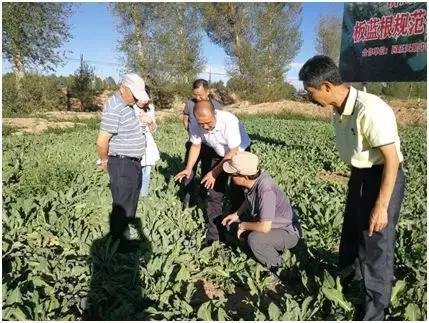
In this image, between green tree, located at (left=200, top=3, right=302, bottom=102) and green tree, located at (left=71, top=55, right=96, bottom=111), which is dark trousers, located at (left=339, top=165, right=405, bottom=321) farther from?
green tree, located at (left=200, top=3, right=302, bottom=102)

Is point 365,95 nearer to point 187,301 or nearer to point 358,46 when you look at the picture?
point 187,301

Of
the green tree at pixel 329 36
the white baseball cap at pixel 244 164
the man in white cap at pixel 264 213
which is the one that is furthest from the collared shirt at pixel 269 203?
the green tree at pixel 329 36

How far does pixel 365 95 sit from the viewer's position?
2629 millimetres

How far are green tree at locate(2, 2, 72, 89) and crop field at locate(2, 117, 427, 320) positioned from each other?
17.5 m

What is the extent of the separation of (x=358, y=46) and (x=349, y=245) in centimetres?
1037

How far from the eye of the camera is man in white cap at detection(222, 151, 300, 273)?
3.47 m

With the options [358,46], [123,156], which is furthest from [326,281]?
[358,46]

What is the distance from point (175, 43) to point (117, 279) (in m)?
27.3

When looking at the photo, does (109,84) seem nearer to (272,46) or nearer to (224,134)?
(272,46)

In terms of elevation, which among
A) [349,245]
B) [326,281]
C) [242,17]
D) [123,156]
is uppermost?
[242,17]

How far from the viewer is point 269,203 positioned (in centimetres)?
347

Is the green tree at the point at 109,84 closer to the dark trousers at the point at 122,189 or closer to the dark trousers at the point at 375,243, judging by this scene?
the dark trousers at the point at 122,189

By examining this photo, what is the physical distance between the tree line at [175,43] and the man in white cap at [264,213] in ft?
63.9

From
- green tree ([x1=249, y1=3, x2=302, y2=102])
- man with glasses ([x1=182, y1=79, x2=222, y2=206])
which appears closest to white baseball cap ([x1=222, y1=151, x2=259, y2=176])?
man with glasses ([x1=182, y1=79, x2=222, y2=206])
